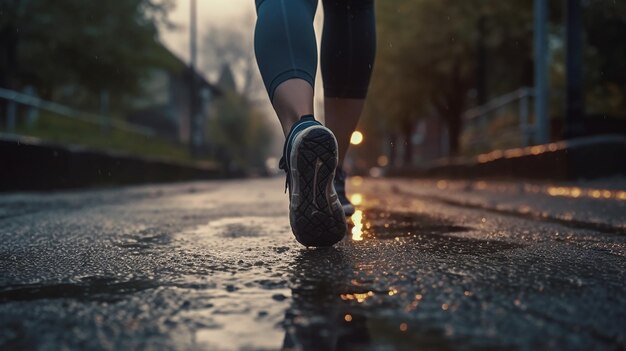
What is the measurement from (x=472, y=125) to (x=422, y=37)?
15.2 ft

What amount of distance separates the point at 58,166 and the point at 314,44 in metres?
5.26

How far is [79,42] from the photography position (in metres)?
15.5

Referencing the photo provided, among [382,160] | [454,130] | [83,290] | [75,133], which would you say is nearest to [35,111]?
[75,133]

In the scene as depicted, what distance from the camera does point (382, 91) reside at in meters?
22.0

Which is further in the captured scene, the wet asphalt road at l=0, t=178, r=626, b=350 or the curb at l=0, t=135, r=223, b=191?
the curb at l=0, t=135, r=223, b=191

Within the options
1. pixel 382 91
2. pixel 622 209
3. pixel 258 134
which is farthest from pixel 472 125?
pixel 258 134

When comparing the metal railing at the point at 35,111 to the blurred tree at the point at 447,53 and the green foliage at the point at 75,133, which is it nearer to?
the green foliage at the point at 75,133

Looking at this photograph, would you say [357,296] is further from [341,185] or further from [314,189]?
[341,185]

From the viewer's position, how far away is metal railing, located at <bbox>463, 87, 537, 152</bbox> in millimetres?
9984

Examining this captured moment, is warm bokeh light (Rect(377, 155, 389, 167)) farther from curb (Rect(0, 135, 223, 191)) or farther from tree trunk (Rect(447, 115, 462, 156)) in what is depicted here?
curb (Rect(0, 135, 223, 191))

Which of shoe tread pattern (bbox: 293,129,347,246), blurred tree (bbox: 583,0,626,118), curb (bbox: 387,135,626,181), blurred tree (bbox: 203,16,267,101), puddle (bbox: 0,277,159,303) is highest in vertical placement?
blurred tree (bbox: 203,16,267,101)

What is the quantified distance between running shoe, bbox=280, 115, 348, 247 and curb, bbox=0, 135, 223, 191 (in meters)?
4.51

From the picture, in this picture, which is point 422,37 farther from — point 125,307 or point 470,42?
point 125,307

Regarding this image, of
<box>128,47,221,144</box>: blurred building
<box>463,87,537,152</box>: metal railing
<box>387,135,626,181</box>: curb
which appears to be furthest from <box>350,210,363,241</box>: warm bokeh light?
<box>128,47,221,144</box>: blurred building
